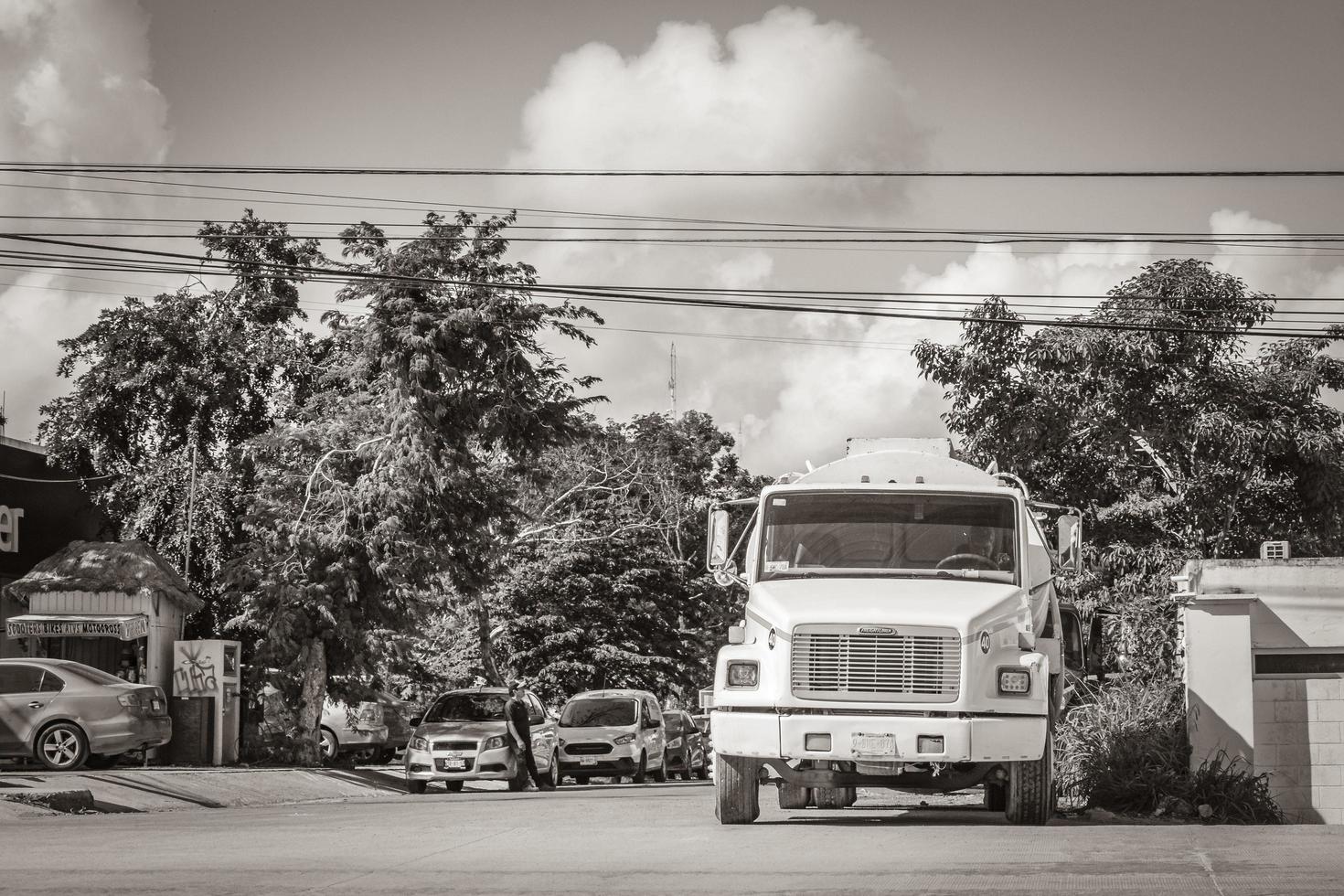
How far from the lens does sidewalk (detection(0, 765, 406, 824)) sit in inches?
689

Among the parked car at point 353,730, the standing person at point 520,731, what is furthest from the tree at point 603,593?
the standing person at point 520,731

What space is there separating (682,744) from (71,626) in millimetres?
13345

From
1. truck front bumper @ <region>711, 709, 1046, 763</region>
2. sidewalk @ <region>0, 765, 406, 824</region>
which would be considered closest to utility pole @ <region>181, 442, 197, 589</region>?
sidewalk @ <region>0, 765, 406, 824</region>

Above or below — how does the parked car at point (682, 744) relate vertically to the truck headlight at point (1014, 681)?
below

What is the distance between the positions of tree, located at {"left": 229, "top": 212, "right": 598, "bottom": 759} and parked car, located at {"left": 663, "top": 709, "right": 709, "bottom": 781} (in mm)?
6320

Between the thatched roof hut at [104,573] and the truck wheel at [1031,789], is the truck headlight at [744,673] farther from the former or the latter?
the thatched roof hut at [104,573]

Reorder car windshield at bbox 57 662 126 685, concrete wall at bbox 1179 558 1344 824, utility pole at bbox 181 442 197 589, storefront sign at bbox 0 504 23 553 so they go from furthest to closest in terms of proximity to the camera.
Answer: utility pole at bbox 181 442 197 589, storefront sign at bbox 0 504 23 553, car windshield at bbox 57 662 126 685, concrete wall at bbox 1179 558 1344 824

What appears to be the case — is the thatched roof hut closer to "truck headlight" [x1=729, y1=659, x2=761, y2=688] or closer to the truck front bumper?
"truck headlight" [x1=729, y1=659, x2=761, y2=688]

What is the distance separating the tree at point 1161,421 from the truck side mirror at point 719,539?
12.0m

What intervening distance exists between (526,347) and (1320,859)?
20464 millimetres

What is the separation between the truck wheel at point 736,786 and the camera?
1311 cm

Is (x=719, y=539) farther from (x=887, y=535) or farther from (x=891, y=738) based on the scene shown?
(x=891, y=738)

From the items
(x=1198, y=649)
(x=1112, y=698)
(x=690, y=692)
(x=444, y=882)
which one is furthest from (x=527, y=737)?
(x=690, y=692)

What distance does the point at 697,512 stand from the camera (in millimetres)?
62469
